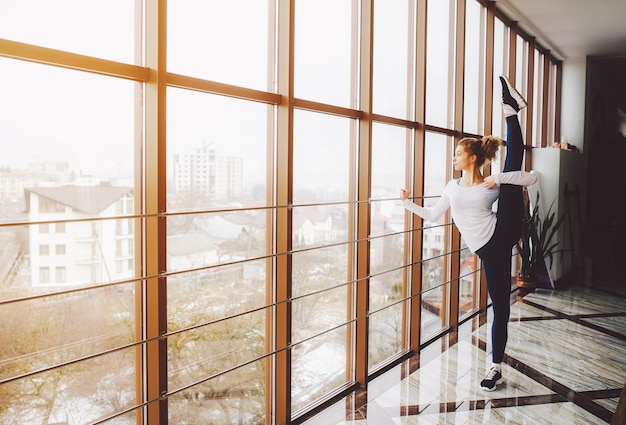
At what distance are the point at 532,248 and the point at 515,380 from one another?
2.72m

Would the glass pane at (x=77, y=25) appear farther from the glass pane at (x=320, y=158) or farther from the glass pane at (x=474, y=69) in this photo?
the glass pane at (x=474, y=69)

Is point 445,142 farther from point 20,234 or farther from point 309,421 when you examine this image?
point 20,234

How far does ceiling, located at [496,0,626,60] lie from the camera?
4498mm

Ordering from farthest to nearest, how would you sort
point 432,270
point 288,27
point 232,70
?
point 432,270, point 288,27, point 232,70

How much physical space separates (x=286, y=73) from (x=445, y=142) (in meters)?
2.09

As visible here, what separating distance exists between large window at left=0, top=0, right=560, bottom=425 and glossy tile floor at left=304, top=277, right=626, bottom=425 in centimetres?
18

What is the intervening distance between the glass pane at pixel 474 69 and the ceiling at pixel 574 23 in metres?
0.36

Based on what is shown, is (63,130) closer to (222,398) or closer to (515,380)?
(222,398)

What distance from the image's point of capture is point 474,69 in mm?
4141

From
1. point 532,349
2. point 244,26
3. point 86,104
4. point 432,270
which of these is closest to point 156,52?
point 86,104

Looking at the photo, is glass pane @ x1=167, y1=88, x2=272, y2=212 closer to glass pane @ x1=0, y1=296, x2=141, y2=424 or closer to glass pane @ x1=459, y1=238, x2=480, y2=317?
glass pane @ x1=0, y1=296, x2=141, y2=424

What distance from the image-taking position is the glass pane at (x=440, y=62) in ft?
11.4

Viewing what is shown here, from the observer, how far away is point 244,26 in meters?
2.07

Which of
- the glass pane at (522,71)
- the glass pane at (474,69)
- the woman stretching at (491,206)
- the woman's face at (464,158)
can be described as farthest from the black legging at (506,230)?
the glass pane at (522,71)
